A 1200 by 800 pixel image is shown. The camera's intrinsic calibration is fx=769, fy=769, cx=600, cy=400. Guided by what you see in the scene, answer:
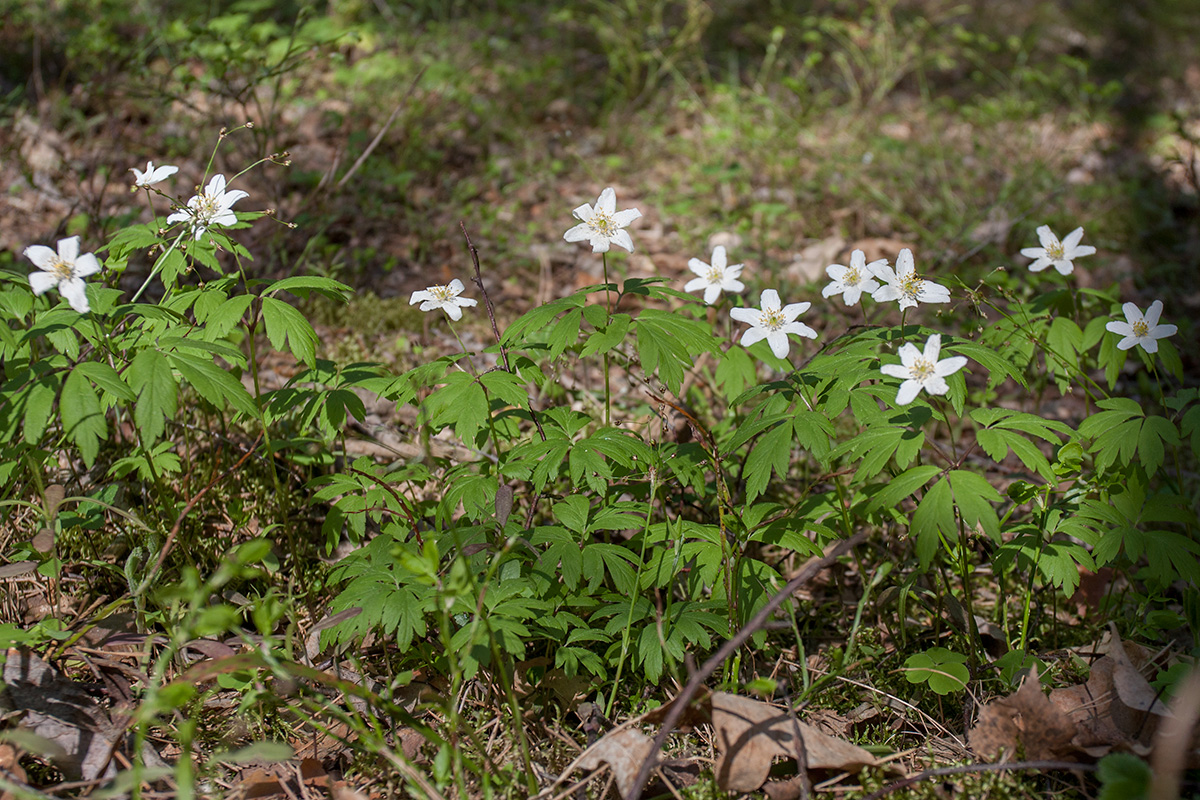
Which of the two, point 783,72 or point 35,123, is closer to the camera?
point 35,123

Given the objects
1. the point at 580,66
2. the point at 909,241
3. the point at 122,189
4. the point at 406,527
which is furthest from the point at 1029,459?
the point at 580,66

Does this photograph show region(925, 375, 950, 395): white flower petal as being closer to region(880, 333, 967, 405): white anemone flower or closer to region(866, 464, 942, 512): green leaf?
region(880, 333, 967, 405): white anemone flower

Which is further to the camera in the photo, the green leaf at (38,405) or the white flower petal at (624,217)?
the white flower petal at (624,217)

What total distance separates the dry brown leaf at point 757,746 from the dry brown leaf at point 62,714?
1474 mm

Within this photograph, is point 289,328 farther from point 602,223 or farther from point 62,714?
point 62,714

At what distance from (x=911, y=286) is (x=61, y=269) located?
2.41m

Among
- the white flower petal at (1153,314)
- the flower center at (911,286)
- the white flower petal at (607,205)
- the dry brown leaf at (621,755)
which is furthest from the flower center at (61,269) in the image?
the white flower petal at (1153,314)

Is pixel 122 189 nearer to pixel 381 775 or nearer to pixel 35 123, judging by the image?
pixel 35 123

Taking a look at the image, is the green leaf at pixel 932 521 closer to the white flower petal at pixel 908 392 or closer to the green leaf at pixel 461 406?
the white flower petal at pixel 908 392

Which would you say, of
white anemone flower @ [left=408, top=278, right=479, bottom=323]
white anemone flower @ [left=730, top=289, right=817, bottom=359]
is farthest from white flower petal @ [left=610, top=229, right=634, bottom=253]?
white anemone flower @ [left=408, top=278, right=479, bottom=323]

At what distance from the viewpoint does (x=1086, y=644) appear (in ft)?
8.21

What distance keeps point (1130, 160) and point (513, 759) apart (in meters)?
6.87

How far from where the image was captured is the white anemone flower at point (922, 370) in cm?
203

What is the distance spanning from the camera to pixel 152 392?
1904mm
